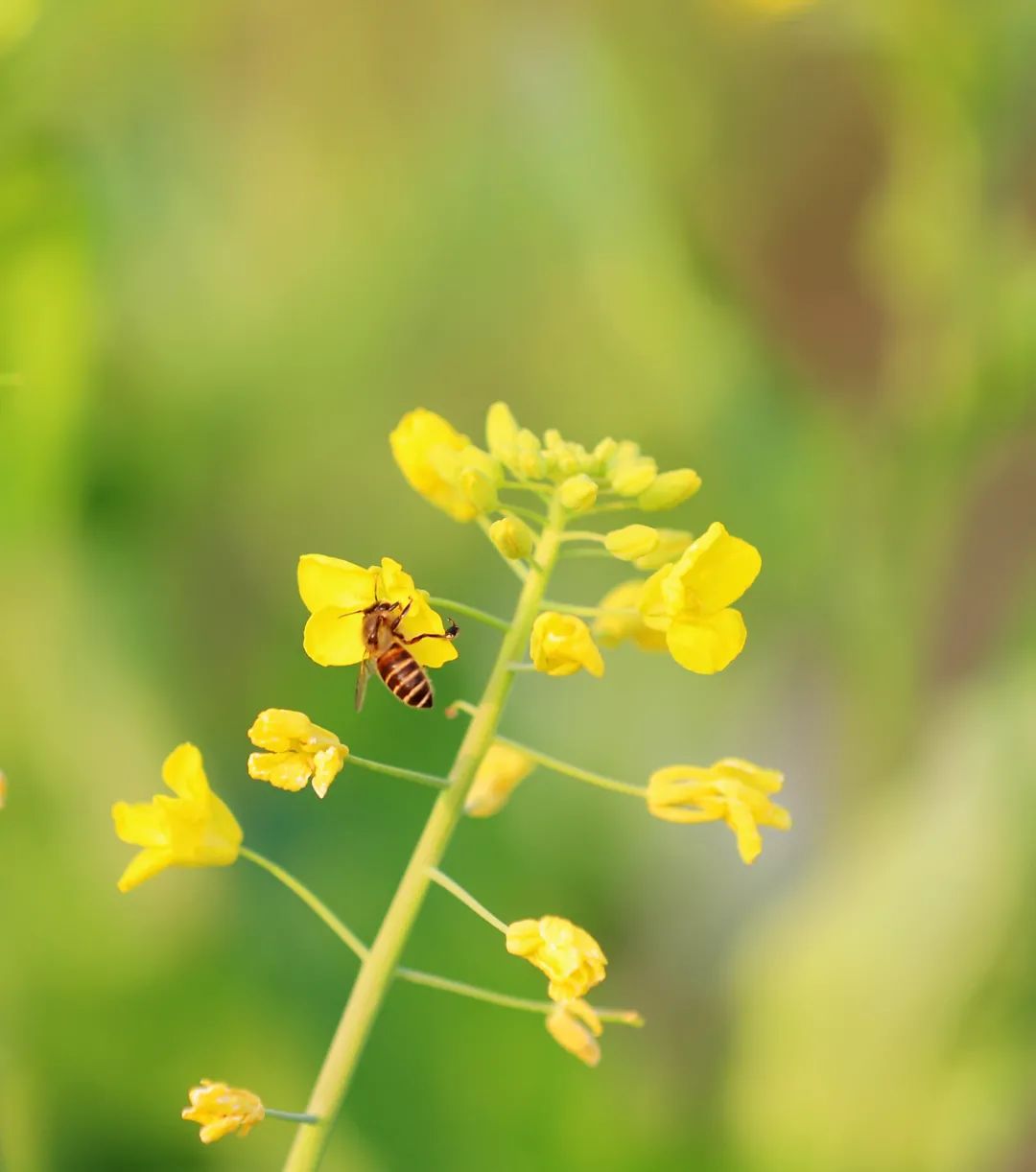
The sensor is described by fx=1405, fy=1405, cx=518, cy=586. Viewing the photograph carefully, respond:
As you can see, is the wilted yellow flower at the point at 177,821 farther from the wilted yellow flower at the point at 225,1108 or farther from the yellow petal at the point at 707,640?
the yellow petal at the point at 707,640

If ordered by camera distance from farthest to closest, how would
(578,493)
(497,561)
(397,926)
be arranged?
1. (497,561)
2. (578,493)
3. (397,926)

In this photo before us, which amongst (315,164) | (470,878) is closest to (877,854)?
(470,878)

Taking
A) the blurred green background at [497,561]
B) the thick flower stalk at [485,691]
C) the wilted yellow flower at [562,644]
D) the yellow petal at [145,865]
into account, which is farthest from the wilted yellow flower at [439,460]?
the blurred green background at [497,561]

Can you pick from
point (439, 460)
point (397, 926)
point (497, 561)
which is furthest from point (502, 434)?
point (497, 561)

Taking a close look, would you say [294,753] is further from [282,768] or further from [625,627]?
[625,627]

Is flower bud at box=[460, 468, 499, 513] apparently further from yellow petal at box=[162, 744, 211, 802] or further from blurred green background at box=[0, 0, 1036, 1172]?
blurred green background at box=[0, 0, 1036, 1172]
